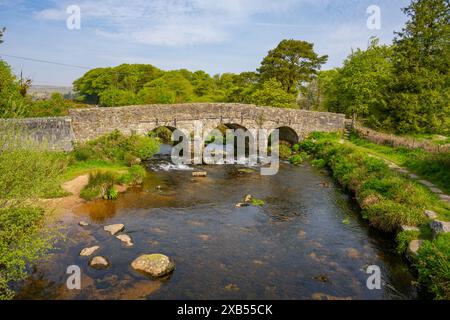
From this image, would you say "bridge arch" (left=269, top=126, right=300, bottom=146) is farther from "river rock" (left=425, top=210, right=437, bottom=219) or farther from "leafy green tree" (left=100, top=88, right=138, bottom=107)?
"river rock" (left=425, top=210, right=437, bottom=219)

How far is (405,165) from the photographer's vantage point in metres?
22.3

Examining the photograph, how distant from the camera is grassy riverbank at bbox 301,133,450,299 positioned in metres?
10.7

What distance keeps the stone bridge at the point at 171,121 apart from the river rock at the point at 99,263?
36.6 ft

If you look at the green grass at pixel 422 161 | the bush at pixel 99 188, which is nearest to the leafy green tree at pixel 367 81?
the green grass at pixel 422 161

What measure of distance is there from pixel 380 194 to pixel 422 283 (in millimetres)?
6446

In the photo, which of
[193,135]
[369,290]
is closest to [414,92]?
[193,135]

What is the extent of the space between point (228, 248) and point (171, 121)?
18015 mm

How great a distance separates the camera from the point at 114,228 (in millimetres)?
15117

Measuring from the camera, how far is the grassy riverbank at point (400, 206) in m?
10.7

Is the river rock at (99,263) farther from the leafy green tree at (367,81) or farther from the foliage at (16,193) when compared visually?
the leafy green tree at (367,81)

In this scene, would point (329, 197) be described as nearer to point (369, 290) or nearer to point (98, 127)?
point (369, 290)

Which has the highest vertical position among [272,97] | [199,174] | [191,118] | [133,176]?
[272,97]

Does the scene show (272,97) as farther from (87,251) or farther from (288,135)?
(87,251)

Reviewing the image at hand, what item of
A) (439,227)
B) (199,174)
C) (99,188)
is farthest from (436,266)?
(199,174)
